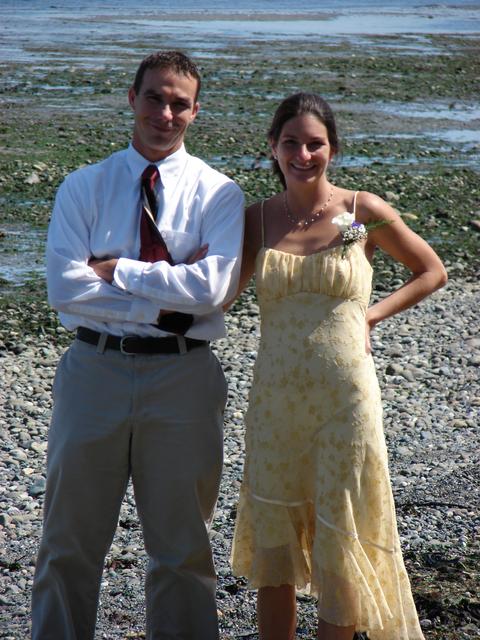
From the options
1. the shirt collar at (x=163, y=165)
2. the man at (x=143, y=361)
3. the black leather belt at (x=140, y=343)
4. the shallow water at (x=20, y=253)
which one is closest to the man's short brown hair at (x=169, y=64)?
the man at (x=143, y=361)

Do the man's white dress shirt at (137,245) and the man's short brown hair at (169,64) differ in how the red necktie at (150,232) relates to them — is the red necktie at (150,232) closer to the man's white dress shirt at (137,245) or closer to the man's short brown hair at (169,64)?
the man's white dress shirt at (137,245)

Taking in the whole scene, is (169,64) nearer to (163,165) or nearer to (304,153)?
(163,165)

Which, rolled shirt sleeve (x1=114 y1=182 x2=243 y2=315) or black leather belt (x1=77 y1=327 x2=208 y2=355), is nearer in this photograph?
rolled shirt sleeve (x1=114 y1=182 x2=243 y2=315)

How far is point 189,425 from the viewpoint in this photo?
4668 mm

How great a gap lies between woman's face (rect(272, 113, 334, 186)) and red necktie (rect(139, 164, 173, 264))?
1.85 ft

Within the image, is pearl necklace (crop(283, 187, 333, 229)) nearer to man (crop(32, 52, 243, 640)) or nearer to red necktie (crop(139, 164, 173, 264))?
man (crop(32, 52, 243, 640))

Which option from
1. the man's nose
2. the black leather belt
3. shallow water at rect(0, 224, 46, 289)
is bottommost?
shallow water at rect(0, 224, 46, 289)

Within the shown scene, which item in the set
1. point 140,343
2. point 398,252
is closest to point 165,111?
point 140,343

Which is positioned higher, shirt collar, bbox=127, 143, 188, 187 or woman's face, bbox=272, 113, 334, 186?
woman's face, bbox=272, 113, 334, 186

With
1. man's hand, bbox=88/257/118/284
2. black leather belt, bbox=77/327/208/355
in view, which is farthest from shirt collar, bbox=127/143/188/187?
black leather belt, bbox=77/327/208/355

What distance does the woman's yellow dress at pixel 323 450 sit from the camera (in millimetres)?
4684

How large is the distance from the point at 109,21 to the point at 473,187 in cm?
2501

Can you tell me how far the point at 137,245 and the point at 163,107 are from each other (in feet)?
1.76

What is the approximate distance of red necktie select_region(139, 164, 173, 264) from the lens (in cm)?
463
